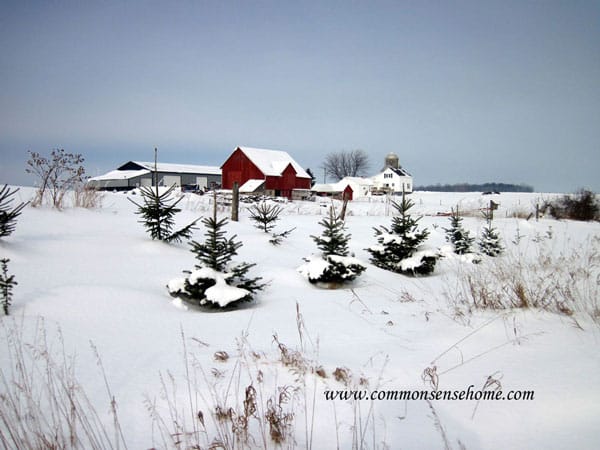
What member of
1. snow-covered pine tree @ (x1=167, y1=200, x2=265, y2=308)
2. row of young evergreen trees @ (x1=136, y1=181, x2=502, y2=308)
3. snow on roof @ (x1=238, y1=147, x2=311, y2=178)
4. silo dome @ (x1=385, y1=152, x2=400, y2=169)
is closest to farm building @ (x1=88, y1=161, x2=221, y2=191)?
snow on roof @ (x1=238, y1=147, x2=311, y2=178)

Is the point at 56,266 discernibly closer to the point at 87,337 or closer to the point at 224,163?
the point at 87,337

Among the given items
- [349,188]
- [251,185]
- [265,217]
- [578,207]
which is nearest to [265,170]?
[251,185]

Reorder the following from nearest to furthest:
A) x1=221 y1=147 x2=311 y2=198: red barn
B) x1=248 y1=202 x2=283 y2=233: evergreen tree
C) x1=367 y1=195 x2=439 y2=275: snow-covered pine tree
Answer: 1. x1=367 y1=195 x2=439 y2=275: snow-covered pine tree
2. x1=248 y1=202 x2=283 y2=233: evergreen tree
3. x1=221 y1=147 x2=311 y2=198: red barn

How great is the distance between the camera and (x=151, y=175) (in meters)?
57.3

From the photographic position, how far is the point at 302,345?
132 inches

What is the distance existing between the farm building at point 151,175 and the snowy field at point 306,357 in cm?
5002

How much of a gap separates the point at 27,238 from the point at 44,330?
4199 mm

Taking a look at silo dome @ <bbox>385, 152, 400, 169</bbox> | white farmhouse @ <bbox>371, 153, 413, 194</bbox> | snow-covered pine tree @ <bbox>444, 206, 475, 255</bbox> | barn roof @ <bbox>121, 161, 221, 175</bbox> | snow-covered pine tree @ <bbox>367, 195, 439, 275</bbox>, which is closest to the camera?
snow-covered pine tree @ <bbox>367, 195, 439, 275</bbox>

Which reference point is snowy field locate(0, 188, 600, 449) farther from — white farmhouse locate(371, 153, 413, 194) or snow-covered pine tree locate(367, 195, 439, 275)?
white farmhouse locate(371, 153, 413, 194)

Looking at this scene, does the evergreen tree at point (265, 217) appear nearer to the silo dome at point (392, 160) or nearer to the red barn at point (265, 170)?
the red barn at point (265, 170)

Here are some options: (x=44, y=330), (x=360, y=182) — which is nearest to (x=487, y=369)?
(x=44, y=330)

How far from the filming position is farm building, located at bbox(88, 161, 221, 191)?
5478 centimetres

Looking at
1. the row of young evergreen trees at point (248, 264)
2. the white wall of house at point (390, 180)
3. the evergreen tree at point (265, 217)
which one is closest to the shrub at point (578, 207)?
the row of young evergreen trees at point (248, 264)

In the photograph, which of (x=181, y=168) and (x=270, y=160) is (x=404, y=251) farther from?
(x=181, y=168)
